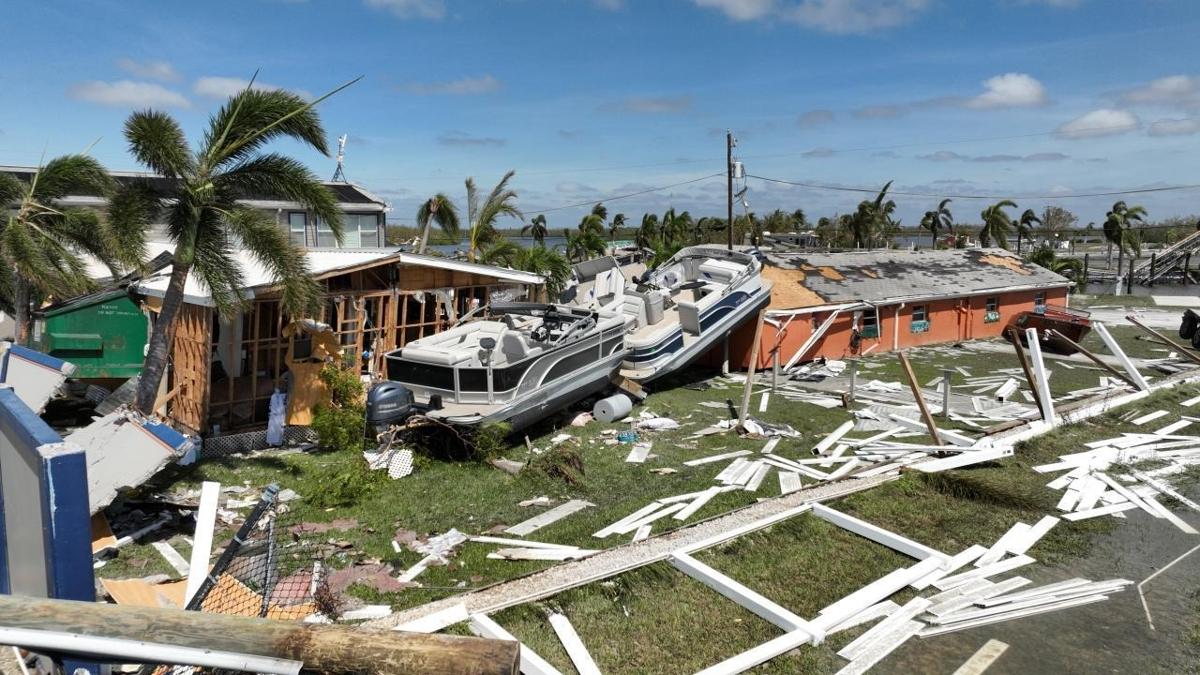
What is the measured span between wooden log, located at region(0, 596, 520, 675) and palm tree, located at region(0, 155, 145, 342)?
13.2 metres

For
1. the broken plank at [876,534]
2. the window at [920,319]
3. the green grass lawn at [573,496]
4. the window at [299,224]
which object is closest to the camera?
the green grass lawn at [573,496]

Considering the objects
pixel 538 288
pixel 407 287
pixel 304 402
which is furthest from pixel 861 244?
pixel 304 402

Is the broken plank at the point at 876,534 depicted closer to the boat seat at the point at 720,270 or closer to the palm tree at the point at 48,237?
the boat seat at the point at 720,270

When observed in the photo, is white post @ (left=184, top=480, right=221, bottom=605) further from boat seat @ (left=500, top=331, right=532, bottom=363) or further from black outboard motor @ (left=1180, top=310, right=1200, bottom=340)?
black outboard motor @ (left=1180, top=310, right=1200, bottom=340)

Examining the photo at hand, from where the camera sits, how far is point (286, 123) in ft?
37.3

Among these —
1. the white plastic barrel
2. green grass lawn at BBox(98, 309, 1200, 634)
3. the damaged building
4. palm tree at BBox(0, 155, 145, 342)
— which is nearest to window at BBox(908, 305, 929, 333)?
green grass lawn at BBox(98, 309, 1200, 634)

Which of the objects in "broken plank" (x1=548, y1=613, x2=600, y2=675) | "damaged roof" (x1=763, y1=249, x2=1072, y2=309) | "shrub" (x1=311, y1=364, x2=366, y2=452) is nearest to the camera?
"broken plank" (x1=548, y1=613, x2=600, y2=675)

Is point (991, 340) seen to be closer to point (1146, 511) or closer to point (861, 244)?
point (1146, 511)

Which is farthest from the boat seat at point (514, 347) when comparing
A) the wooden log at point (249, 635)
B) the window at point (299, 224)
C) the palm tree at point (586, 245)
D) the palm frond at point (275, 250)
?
the palm tree at point (586, 245)

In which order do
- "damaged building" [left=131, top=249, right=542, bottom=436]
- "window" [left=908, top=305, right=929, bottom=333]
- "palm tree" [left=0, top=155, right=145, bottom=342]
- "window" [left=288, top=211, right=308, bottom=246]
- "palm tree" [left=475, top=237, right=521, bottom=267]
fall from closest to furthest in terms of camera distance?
"damaged building" [left=131, top=249, right=542, bottom=436], "palm tree" [left=0, top=155, right=145, bottom=342], "window" [left=908, top=305, right=929, bottom=333], "window" [left=288, top=211, right=308, bottom=246], "palm tree" [left=475, top=237, right=521, bottom=267]

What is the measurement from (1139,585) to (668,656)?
5.36 meters

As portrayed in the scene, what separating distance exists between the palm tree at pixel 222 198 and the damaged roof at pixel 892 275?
556 inches

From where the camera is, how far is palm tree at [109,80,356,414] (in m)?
10.9

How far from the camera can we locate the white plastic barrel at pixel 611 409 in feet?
48.9
